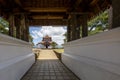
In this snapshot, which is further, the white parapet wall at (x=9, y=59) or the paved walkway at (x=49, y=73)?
the paved walkway at (x=49, y=73)

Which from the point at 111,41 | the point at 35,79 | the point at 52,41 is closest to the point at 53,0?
the point at 35,79

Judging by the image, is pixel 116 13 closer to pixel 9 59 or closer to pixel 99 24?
pixel 9 59

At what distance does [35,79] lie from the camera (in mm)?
5461

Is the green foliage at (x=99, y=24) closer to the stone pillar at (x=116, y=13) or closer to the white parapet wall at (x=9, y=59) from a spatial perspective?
the white parapet wall at (x=9, y=59)

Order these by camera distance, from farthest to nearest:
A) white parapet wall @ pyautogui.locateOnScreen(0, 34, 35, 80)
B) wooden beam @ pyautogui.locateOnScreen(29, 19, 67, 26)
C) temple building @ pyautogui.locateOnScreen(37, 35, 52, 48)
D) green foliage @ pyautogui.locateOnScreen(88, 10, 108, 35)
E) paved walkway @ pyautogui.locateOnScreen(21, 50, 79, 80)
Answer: temple building @ pyautogui.locateOnScreen(37, 35, 52, 48)
green foliage @ pyautogui.locateOnScreen(88, 10, 108, 35)
wooden beam @ pyautogui.locateOnScreen(29, 19, 67, 26)
paved walkway @ pyautogui.locateOnScreen(21, 50, 79, 80)
white parapet wall @ pyautogui.locateOnScreen(0, 34, 35, 80)

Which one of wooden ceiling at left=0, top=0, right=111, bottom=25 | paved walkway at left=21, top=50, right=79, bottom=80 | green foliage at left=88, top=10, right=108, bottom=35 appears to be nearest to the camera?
paved walkway at left=21, top=50, right=79, bottom=80

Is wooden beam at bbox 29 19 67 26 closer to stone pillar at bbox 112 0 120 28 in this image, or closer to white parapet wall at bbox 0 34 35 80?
white parapet wall at bbox 0 34 35 80

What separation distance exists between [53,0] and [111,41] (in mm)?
7000

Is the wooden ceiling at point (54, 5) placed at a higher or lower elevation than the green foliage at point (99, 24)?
lower

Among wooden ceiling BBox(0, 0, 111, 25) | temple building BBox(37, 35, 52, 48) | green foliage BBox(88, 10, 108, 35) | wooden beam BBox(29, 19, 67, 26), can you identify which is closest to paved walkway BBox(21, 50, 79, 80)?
wooden ceiling BBox(0, 0, 111, 25)

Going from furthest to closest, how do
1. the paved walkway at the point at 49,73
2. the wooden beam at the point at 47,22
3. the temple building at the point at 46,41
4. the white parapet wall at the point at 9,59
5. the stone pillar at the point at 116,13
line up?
the temple building at the point at 46,41 → the wooden beam at the point at 47,22 → the paved walkway at the point at 49,73 → the white parapet wall at the point at 9,59 → the stone pillar at the point at 116,13

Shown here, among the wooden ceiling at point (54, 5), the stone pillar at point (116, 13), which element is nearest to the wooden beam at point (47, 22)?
the wooden ceiling at point (54, 5)

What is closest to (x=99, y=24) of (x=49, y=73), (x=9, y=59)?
(x=49, y=73)

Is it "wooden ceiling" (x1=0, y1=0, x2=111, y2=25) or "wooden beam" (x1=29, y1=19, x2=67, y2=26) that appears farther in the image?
"wooden beam" (x1=29, y1=19, x2=67, y2=26)
